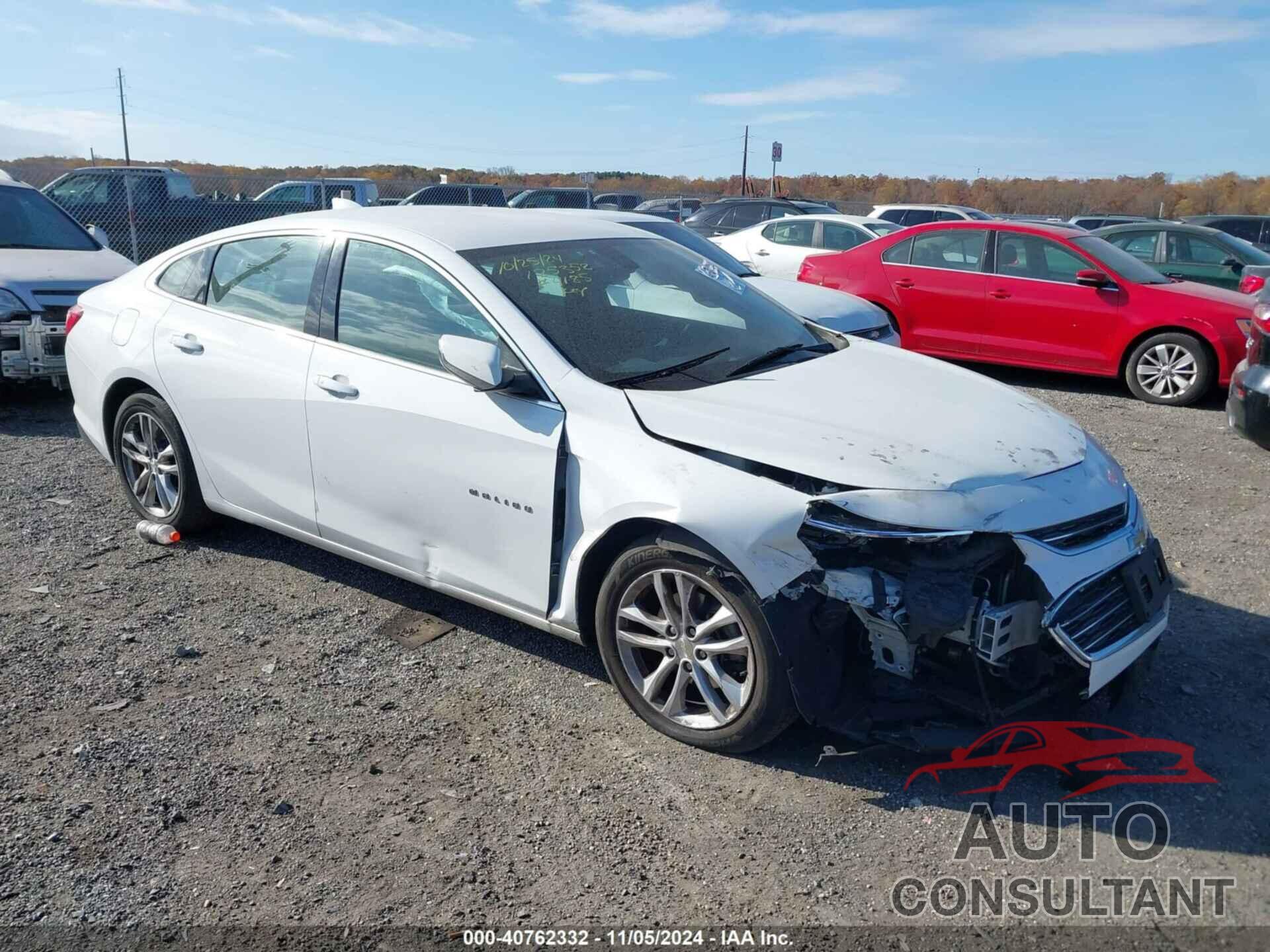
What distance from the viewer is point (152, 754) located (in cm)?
346

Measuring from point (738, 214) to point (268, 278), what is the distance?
13.4m

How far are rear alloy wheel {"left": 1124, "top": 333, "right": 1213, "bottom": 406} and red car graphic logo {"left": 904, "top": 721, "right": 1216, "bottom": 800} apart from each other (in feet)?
21.0

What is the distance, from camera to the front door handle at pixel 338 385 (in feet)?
13.4

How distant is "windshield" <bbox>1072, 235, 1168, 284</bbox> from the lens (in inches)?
364

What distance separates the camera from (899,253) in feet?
33.7

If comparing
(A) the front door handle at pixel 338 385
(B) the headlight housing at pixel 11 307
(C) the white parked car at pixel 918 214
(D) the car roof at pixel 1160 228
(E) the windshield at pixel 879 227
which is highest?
(C) the white parked car at pixel 918 214

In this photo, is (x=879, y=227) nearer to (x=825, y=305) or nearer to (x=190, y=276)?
(x=825, y=305)

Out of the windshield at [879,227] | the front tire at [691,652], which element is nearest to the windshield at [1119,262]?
the windshield at [879,227]

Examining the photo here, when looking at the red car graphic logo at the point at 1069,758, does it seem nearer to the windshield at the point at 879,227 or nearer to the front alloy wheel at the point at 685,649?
the front alloy wheel at the point at 685,649

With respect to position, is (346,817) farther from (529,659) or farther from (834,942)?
(834,942)

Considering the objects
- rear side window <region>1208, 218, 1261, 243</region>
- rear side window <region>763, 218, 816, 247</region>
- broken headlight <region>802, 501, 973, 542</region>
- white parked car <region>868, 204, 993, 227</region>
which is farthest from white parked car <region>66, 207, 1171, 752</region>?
rear side window <region>1208, 218, 1261, 243</region>

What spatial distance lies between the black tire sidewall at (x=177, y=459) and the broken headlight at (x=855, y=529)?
10.8ft

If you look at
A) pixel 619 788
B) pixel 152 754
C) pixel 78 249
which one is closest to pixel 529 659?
→ pixel 619 788

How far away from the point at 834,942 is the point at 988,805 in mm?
812
